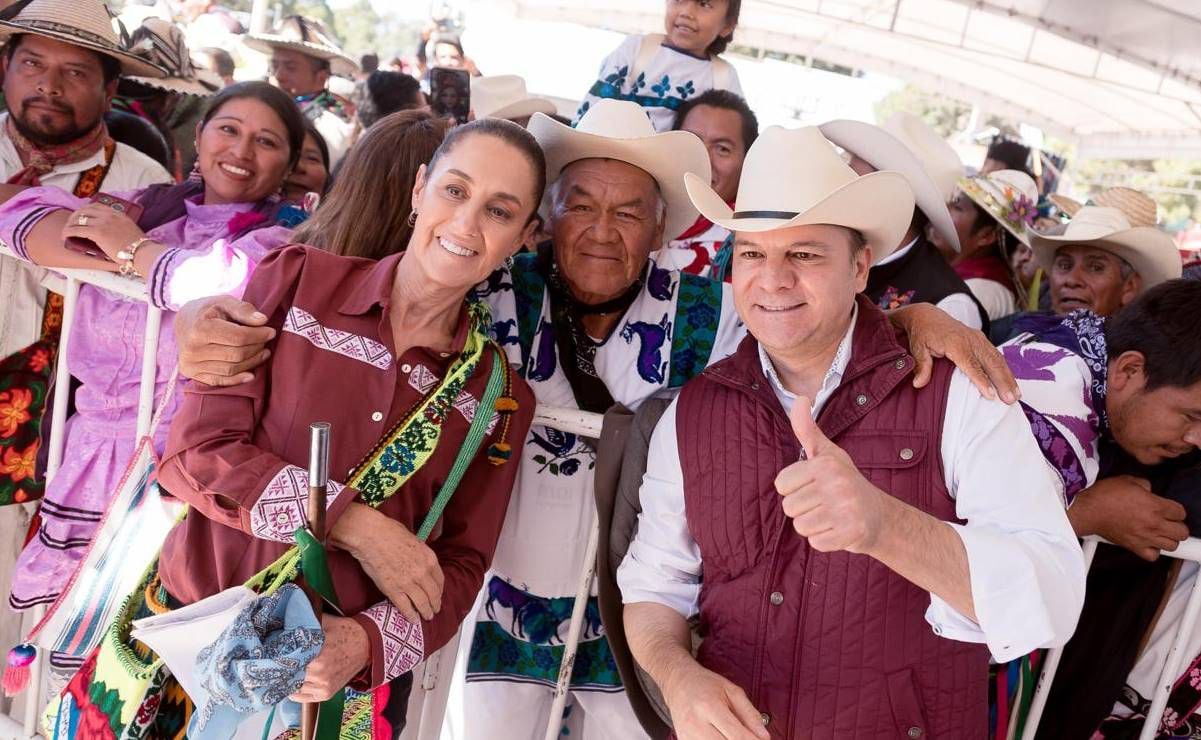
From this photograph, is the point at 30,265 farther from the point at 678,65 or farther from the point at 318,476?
the point at 678,65

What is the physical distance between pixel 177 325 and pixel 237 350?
0.81ft

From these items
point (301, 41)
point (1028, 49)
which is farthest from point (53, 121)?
point (1028, 49)

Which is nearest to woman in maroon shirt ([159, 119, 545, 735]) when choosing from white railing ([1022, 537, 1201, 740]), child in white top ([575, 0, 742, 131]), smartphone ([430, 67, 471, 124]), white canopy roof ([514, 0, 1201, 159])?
white railing ([1022, 537, 1201, 740])

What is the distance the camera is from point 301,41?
654 cm

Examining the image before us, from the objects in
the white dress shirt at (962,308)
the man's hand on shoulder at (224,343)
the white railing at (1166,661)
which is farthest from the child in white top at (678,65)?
the white railing at (1166,661)

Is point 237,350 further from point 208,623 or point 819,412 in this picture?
point 819,412

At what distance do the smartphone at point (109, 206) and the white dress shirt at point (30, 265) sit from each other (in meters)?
0.43

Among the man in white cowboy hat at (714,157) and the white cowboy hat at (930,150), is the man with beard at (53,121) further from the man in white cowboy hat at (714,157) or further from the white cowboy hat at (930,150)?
the white cowboy hat at (930,150)

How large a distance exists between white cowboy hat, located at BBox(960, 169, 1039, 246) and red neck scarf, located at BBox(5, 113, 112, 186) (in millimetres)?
3349

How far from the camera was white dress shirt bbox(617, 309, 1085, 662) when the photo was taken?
1.69 m

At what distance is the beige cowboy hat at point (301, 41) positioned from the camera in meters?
6.44

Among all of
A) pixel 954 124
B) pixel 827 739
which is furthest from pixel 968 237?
pixel 954 124

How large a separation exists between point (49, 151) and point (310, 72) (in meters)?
3.39

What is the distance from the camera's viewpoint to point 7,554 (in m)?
3.41
